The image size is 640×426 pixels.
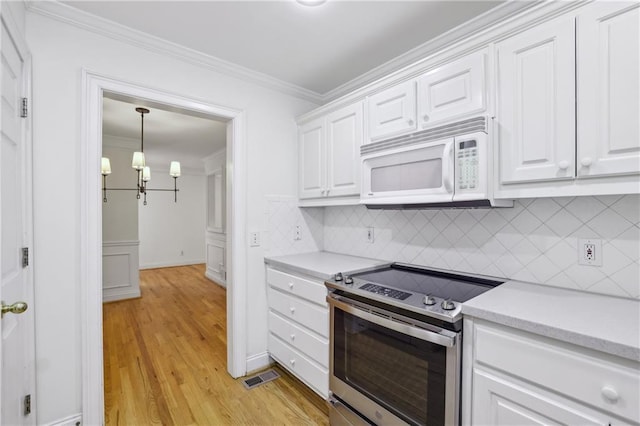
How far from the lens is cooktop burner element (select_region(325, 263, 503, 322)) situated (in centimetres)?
133

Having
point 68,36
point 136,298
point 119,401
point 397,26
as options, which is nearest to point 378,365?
point 119,401

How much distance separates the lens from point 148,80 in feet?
6.61

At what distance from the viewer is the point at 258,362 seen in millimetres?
2504

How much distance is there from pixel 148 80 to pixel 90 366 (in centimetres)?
182

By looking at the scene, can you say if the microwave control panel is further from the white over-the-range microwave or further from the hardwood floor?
the hardwood floor

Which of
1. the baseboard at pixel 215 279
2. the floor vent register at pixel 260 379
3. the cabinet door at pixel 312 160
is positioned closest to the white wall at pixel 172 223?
the baseboard at pixel 215 279

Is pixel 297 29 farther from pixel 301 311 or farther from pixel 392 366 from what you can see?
pixel 392 366

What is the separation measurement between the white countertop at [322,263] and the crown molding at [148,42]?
4.90 feet

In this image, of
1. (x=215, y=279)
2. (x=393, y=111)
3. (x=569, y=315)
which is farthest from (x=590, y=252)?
(x=215, y=279)

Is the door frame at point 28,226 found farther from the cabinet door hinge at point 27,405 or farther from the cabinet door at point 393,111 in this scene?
the cabinet door at point 393,111

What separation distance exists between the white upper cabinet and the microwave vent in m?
0.21

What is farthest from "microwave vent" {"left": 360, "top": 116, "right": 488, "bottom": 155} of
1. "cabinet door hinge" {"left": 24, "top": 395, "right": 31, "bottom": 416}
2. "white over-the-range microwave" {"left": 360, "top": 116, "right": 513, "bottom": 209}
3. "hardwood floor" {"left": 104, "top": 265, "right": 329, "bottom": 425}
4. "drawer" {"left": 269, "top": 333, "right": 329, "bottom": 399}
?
"cabinet door hinge" {"left": 24, "top": 395, "right": 31, "bottom": 416}

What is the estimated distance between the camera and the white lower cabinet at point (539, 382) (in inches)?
36.6

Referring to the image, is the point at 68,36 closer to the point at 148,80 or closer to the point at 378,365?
the point at 148,80
